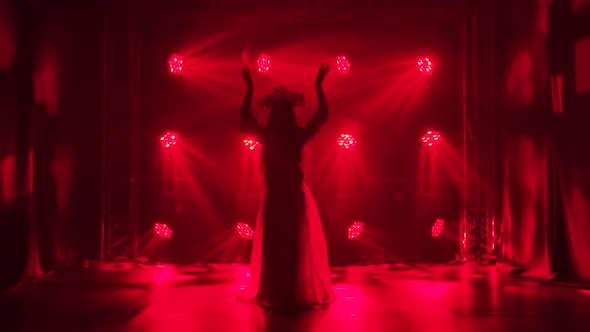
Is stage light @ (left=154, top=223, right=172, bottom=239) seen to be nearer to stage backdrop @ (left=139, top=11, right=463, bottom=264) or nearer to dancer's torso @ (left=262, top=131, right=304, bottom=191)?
stage backdrop @ (left=139, top=11, right=463, bottom=264)

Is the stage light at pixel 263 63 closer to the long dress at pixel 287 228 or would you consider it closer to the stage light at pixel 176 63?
the stage light at pixel 176 63

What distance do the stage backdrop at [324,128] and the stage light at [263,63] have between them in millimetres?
106

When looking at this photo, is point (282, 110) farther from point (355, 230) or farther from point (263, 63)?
point (355, 230)

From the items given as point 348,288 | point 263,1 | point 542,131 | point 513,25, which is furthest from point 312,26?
point 348,288

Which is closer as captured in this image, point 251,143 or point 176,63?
point 251,143

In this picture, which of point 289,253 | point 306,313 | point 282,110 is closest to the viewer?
point 306,313

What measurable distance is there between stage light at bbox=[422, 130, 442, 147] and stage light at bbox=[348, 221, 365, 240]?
1.52 meters

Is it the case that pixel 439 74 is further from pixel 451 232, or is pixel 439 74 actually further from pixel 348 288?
pixel 348 288

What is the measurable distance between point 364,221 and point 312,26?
115 inches

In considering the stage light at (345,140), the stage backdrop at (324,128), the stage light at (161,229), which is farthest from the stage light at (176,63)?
the stage light at (345,140)

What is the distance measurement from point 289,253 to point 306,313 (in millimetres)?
527

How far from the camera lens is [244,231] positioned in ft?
27.0

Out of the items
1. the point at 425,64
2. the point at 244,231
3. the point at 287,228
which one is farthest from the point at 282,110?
the point at 425,64

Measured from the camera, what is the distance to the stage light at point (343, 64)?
838 cm
